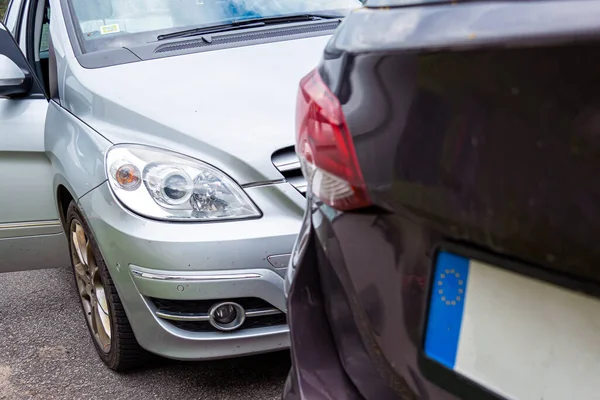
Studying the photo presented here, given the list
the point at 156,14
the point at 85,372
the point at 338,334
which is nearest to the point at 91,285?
the point at 85,372

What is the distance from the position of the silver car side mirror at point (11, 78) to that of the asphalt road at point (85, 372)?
1.14 meters

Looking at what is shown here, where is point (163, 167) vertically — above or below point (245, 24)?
below

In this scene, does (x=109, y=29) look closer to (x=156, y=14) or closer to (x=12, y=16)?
(x=156, y=14)

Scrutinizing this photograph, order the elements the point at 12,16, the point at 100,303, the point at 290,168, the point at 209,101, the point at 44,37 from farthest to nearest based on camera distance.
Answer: the point at 12,16 < the point at 44,37 < the point at 100,303 < the point at 209,101 < the point at 290,168

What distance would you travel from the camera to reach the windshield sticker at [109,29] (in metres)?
2.92

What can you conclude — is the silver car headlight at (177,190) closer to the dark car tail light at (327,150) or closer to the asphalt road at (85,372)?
the asphalt road at (85,372)

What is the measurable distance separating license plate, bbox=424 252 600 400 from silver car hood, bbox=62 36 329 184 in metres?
1.21

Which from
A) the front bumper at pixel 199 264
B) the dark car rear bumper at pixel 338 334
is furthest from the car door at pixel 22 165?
the dark car rear bumper at pixel 338 334

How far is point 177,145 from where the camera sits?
7.20ft

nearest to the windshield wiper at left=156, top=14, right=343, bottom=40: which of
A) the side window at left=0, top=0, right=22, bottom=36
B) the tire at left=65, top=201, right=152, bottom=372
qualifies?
the tire at left=65, top=201, right=152, bottom=372

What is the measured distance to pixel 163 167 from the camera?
7.11 feet

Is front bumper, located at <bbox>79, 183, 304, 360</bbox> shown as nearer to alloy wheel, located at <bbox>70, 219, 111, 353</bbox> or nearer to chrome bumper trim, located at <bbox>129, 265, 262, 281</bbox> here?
chrome bumper trim, located at <bbox>129, 265, 262, 281</bbox>

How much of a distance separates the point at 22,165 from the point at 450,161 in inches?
94.8

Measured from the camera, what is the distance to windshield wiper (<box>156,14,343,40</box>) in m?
2.92
